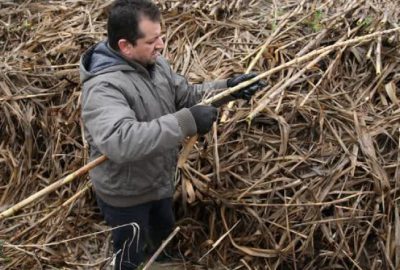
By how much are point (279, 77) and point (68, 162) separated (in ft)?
5.22

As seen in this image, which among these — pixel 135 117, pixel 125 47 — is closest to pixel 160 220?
pixel 135 117

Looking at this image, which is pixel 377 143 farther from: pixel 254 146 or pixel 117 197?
pixel 117 197

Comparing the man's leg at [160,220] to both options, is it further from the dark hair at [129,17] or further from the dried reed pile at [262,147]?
the dark hair at [129,17]

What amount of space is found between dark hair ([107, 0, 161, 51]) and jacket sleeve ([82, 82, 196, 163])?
278mm

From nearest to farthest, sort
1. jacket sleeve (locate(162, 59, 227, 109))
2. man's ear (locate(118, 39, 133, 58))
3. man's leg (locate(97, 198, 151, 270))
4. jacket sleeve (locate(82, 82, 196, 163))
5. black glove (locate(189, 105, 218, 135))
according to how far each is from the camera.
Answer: jacket sleeve (locate(82, 82, 196, 163)) < black glove (locate(189, 105, 218, 135)) < man's ear (locate(118, 39, 133, 58)) < man's leg (locate(97, 198, 151, 270)) < jacket sleeve (locate(162, 59, 227, 109))

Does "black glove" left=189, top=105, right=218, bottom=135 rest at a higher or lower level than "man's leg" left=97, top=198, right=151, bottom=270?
higher

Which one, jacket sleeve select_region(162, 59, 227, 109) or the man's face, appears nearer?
the man's face

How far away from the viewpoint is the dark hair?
2820mm

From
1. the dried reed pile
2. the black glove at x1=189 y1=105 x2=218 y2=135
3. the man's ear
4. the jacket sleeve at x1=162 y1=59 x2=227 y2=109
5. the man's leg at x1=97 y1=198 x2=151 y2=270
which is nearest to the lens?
the black glove at x1=189 y1=105 x2=218 y2=135

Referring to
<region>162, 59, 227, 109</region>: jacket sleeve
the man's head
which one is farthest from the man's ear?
<region>162, 59, 227, 109</region>: jacket sleeve

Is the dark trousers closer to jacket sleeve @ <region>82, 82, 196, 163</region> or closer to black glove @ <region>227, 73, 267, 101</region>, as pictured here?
jacket sleeve @ <region>82, 82, 196, 163</region>

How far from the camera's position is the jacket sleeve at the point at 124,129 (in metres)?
2.64

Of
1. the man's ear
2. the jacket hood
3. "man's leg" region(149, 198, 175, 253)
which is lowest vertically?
"man's leg" region(149, 198, 175, 253)

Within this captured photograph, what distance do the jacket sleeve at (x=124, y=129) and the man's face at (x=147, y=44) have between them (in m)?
0.26
